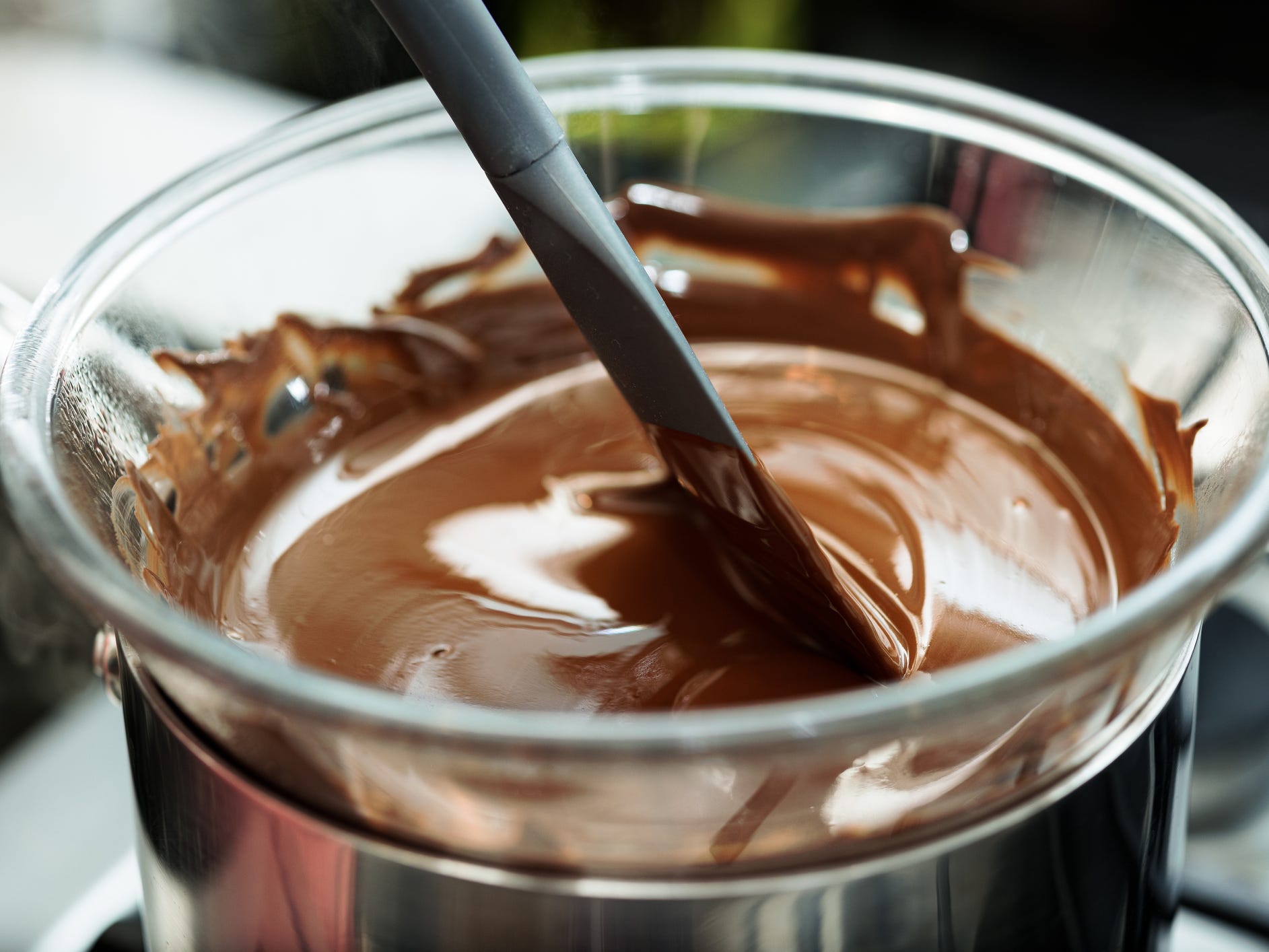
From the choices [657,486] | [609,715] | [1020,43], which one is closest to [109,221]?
[657,486]

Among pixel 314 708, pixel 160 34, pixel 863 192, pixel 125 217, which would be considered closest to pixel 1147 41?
pixel 863 192

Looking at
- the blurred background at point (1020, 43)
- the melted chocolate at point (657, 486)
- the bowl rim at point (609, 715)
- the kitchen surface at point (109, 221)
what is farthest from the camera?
the blurred background at point (1020, 43)

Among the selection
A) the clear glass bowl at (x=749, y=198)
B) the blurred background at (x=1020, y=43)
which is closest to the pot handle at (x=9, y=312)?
the clear glass bowl at (x=749, y=198)

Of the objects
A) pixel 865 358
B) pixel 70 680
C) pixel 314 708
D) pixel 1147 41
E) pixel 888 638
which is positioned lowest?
pixel 314 708

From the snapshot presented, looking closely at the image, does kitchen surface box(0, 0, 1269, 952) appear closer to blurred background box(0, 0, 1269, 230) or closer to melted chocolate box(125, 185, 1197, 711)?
blurred background box(0, 0, 1269, 230)

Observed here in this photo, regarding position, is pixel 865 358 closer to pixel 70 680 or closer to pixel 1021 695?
pixel 1021 695

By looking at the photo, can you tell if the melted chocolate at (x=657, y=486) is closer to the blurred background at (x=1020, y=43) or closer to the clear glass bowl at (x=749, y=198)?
the clear glass bowl at (x=749, y=198)

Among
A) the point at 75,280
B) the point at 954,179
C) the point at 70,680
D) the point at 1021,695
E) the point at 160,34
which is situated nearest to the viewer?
the point at 1021,695
